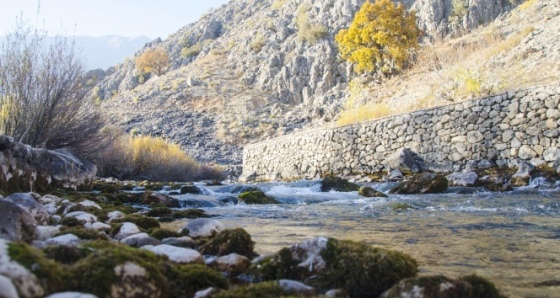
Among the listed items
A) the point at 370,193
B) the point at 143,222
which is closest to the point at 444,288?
the point at 143,222

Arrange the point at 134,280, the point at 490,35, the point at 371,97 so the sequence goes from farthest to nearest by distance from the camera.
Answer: the point at 371,97, the point at 490,35, the point at 134,280

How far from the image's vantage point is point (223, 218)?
6.16 meters

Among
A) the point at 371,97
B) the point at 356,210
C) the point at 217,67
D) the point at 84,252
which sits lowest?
the point at 356,210

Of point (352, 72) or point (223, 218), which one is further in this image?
point (352, 72)

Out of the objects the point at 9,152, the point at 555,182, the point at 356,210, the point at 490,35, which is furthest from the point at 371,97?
the point at 9,152

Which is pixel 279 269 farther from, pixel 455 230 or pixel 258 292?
pixel 455 230

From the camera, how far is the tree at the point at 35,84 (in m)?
8.80

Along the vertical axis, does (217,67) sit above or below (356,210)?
above

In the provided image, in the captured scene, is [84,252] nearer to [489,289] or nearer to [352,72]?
[489,289]

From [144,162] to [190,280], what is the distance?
60.6 ft

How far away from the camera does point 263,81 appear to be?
41.8 meters

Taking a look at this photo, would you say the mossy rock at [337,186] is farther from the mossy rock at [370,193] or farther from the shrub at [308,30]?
the shrub at [308,30]

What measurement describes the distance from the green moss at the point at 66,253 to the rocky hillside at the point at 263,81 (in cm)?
2778

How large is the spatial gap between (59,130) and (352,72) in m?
27.2
